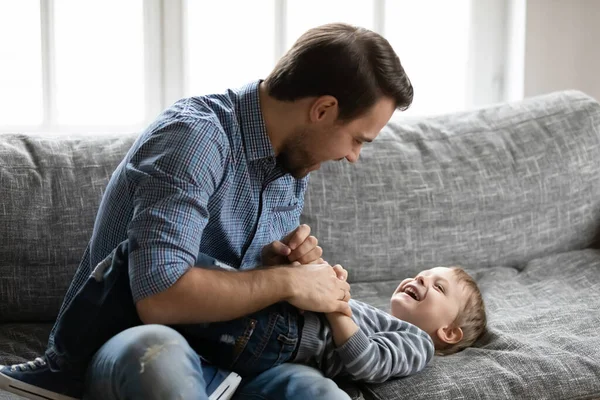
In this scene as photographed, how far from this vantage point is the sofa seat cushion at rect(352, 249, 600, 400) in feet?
6.24

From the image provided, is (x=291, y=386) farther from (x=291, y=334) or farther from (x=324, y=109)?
(x=324, y=109)

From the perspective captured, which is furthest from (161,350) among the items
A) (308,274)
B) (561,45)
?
Result: (561,45)

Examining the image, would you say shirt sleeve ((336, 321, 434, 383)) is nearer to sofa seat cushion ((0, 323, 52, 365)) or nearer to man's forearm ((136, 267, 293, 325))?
man's forearm ((136, 267, 293, 325))

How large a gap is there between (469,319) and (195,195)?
0.82m

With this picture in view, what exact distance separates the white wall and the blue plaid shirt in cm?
154

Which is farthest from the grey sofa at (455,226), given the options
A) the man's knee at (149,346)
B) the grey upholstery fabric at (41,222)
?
the man's knee at (149,346)

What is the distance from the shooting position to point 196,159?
5.48ft

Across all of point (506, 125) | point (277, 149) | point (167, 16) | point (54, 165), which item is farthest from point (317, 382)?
point (167, 16)

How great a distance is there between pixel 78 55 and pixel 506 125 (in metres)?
1.35

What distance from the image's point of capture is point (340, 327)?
1.83 metres

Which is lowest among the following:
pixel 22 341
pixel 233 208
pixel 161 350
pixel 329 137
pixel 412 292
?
pixel 22 341

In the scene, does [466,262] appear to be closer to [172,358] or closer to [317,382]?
[317,382]

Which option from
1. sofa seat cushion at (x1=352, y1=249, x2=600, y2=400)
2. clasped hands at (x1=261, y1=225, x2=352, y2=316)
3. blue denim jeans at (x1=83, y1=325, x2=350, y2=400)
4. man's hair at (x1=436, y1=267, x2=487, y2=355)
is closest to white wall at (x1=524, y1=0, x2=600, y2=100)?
sofa seat cushion at (x1=352, y1=249, x2=600, y2=400)

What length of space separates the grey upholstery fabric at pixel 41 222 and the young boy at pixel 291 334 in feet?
1.71
